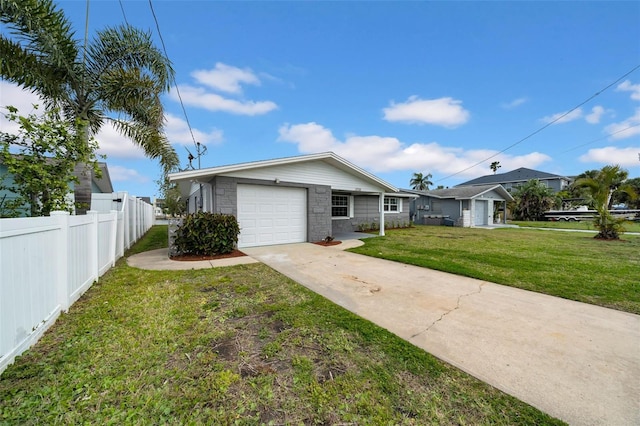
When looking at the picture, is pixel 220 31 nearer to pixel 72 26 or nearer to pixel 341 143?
pixel 72 26

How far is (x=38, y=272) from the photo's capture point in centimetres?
275

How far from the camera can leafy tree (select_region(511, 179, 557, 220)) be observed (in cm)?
2631

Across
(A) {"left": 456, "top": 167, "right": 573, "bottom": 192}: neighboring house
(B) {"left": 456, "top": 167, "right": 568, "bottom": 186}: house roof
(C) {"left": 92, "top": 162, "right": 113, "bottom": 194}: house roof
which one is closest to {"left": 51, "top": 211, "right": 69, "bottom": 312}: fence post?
(C) {"left": 92, "top": 162, "right": 113, "bottom": 194}: house roof

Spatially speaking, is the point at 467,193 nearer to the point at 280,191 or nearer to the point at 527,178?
the point at 280,191

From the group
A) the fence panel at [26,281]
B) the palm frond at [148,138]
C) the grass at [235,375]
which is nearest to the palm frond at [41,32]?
the palm frond at [148,138]

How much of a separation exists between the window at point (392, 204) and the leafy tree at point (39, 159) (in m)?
15.4

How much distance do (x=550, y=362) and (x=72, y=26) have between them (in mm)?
12279

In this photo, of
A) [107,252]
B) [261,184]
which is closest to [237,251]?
[261,184]

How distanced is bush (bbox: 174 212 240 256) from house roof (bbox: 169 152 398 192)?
1.28 metres

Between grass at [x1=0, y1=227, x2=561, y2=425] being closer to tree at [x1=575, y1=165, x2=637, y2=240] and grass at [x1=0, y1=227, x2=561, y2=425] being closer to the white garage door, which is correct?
the white garage door

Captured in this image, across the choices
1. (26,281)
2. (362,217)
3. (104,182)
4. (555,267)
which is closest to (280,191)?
(362,217)

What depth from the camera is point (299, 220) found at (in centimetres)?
1072

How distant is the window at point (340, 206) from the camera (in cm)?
1413

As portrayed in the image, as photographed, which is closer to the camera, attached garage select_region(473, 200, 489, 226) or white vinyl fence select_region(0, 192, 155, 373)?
white vinyl fence select_region(0, 192, 155, 373)
